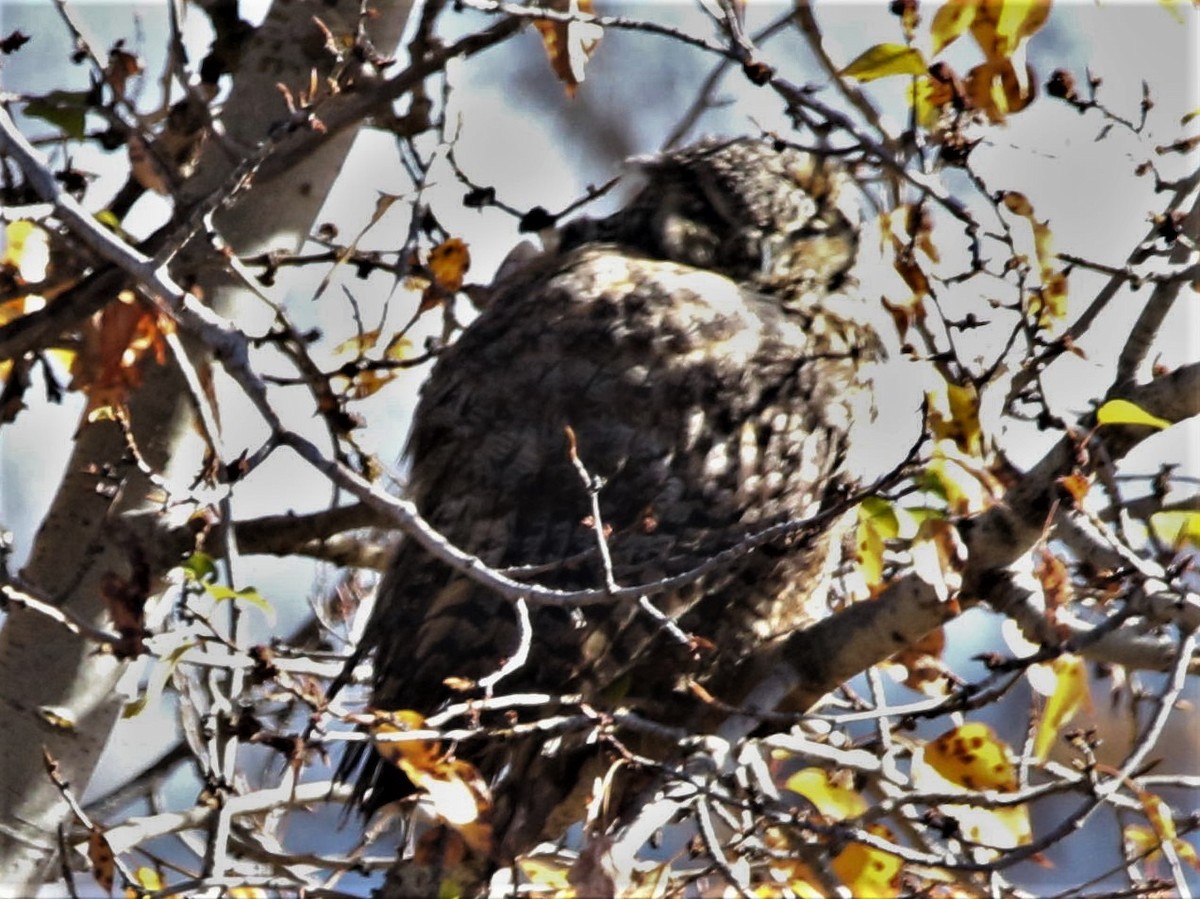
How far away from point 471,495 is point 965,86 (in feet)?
3.09

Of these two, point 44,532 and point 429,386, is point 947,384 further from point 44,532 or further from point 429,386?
point 44,532

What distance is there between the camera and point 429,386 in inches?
98.3

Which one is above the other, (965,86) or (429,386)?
(965,86)

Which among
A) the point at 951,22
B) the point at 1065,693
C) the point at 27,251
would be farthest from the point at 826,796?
the point at 27,251

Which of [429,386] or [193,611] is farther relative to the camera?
[429,386]

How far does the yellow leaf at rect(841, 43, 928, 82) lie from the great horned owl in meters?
0.29

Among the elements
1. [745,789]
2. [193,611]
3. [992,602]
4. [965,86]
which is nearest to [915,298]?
[965,86]

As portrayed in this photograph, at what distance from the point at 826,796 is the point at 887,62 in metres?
1.02

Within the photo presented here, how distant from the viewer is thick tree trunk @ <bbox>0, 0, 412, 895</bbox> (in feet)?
7.64

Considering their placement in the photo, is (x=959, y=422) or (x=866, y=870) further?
(x=866, y=870)

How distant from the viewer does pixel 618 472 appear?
2252 mm

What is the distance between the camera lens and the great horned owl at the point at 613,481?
7.07ft

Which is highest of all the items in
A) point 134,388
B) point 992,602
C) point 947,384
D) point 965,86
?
point 965,86

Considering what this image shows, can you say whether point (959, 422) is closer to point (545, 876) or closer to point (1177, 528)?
point (1177, 528)
